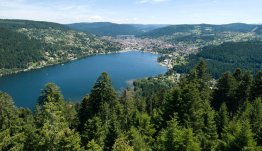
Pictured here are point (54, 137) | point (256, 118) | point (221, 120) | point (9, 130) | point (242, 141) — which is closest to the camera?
point (242, 141)

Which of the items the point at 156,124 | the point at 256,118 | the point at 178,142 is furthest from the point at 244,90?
the point at 178,142

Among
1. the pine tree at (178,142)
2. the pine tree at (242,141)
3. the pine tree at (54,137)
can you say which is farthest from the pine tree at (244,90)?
the pine tree at (54,137)

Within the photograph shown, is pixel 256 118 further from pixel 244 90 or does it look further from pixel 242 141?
pixel 244 90

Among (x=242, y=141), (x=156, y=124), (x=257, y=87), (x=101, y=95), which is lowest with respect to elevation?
(x=156, y=124)

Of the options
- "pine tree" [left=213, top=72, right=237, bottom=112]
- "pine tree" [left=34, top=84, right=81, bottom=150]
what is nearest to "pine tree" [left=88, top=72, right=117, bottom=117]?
"pine tree" [left=34, top=84, right=81, bottom=150]

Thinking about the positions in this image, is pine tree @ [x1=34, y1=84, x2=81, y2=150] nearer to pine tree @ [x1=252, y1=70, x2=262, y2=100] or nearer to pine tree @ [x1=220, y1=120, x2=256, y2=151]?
pine tree @ [x1=220, y1=120, x2=256, y2=151]

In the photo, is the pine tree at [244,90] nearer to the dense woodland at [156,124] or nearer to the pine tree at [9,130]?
the dense woodland at [156,124]

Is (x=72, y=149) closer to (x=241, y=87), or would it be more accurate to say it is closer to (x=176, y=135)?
(x=176, y=135)

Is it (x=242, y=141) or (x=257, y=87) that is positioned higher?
(x=242, y=141)

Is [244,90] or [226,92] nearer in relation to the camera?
[244,90]
